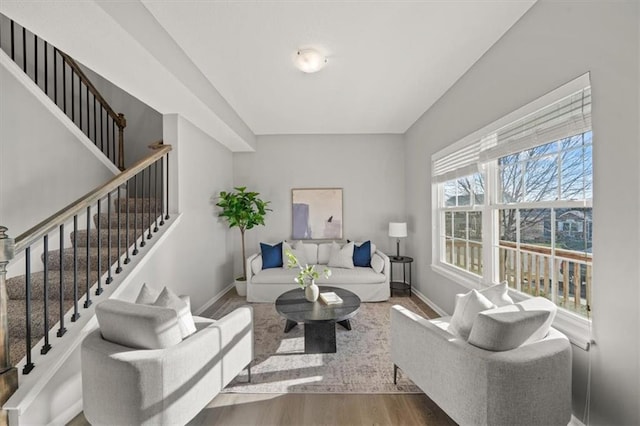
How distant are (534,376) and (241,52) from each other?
119 inches

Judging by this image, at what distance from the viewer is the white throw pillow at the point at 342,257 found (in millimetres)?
4375

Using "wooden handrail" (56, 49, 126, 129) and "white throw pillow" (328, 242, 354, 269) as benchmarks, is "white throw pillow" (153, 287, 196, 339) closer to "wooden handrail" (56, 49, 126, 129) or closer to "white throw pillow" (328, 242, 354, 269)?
"white throw pillow" (328, 242, 354, 269)

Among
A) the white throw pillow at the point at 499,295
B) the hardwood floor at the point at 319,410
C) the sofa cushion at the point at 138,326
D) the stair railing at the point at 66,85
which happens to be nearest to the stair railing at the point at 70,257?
the sofa cushion at the point at 138,326

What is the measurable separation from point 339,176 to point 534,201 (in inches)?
128

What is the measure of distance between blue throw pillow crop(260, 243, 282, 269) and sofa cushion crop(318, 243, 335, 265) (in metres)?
0.68

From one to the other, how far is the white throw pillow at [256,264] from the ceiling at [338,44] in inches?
86.7

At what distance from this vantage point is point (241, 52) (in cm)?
242

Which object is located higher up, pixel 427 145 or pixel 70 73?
pixel 70 73

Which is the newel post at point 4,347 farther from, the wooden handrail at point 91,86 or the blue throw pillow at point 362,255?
the blue throw pillow at point 362,255

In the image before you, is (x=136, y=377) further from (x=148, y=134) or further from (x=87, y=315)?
(x=148, y=134)

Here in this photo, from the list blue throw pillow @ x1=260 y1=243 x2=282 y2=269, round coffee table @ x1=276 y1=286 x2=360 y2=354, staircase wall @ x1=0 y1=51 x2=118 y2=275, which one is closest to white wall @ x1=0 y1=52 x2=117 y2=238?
staircase wall @ x1=0 y1=51 x2=118 y2=275

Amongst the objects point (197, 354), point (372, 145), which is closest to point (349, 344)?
point (197, 354)

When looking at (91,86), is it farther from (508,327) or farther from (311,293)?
(508,327)

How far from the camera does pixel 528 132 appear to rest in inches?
81.5
